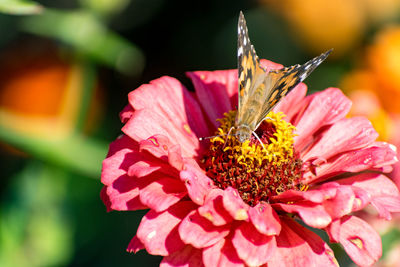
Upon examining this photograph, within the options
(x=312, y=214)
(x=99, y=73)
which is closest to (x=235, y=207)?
(x=312, y=214)

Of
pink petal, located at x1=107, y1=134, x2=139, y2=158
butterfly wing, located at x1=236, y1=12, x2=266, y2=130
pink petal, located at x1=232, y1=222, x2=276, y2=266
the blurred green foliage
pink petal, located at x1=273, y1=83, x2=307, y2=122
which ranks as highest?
the blurred green foliage

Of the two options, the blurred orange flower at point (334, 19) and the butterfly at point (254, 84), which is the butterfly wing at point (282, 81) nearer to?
the butterfly at point (254, 84)

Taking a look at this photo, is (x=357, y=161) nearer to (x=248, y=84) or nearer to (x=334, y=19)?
(x=248, y=84)

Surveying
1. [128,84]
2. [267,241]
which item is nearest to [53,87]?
[128,84]

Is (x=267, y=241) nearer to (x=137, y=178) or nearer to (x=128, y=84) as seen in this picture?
(x=137, y=178)

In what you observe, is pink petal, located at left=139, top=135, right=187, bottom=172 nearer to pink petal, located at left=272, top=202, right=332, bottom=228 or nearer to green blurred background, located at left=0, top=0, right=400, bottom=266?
pink petal, located at left=272, top=202, right=332, bottom=228

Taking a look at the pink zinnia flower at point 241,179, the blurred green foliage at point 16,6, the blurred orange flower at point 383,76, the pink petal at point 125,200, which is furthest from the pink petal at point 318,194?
the blurred orange flower at point 383,76

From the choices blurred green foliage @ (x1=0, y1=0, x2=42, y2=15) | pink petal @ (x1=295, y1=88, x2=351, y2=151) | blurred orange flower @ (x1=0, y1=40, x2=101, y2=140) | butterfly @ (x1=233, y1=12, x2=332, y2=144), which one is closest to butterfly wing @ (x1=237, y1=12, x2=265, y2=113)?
butterfly @ (x1=233, y1=12, x2=332, y2=144)
